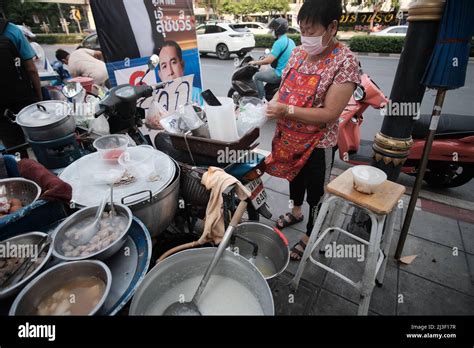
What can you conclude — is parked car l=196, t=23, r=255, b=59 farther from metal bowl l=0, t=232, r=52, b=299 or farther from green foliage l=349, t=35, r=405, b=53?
metal bowl l=0, t=232, r=52, b=299

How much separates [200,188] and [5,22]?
3427mm

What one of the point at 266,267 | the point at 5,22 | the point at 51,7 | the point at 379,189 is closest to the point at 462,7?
the point at 379,189

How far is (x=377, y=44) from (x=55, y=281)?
62.8ft

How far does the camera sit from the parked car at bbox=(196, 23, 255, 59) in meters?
14.9

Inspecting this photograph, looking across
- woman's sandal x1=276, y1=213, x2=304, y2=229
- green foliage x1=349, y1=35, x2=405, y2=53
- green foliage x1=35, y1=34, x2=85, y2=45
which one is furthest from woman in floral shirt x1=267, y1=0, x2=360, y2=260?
green foliage x1=35, y1=34, x2=85, y2=45

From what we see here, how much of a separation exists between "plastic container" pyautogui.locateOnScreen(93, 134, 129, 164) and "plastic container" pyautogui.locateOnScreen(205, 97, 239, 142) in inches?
27.7

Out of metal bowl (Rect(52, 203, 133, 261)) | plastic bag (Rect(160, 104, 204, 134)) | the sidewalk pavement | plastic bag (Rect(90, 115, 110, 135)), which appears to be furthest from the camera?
plastic bag (Rect(90, 115, 110, 135))

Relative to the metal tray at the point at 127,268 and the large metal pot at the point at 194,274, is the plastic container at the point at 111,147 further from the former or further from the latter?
the large metal pot at the point at 194,274

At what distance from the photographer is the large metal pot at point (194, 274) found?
1.43 metres

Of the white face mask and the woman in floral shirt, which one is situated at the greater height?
the white face mask

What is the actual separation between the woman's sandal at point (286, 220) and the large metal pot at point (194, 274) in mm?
1521

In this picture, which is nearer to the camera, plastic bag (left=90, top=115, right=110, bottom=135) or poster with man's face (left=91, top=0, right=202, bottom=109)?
plastic bag (left=90, top=115, right=110, bottom=135)

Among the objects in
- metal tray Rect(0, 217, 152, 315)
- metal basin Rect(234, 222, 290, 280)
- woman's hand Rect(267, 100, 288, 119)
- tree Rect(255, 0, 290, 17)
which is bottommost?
metal basin Rect(234, 222, 290, 280)

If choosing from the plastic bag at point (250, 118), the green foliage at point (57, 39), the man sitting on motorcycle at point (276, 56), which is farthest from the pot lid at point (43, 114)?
the green foliage at point (57, 39)
